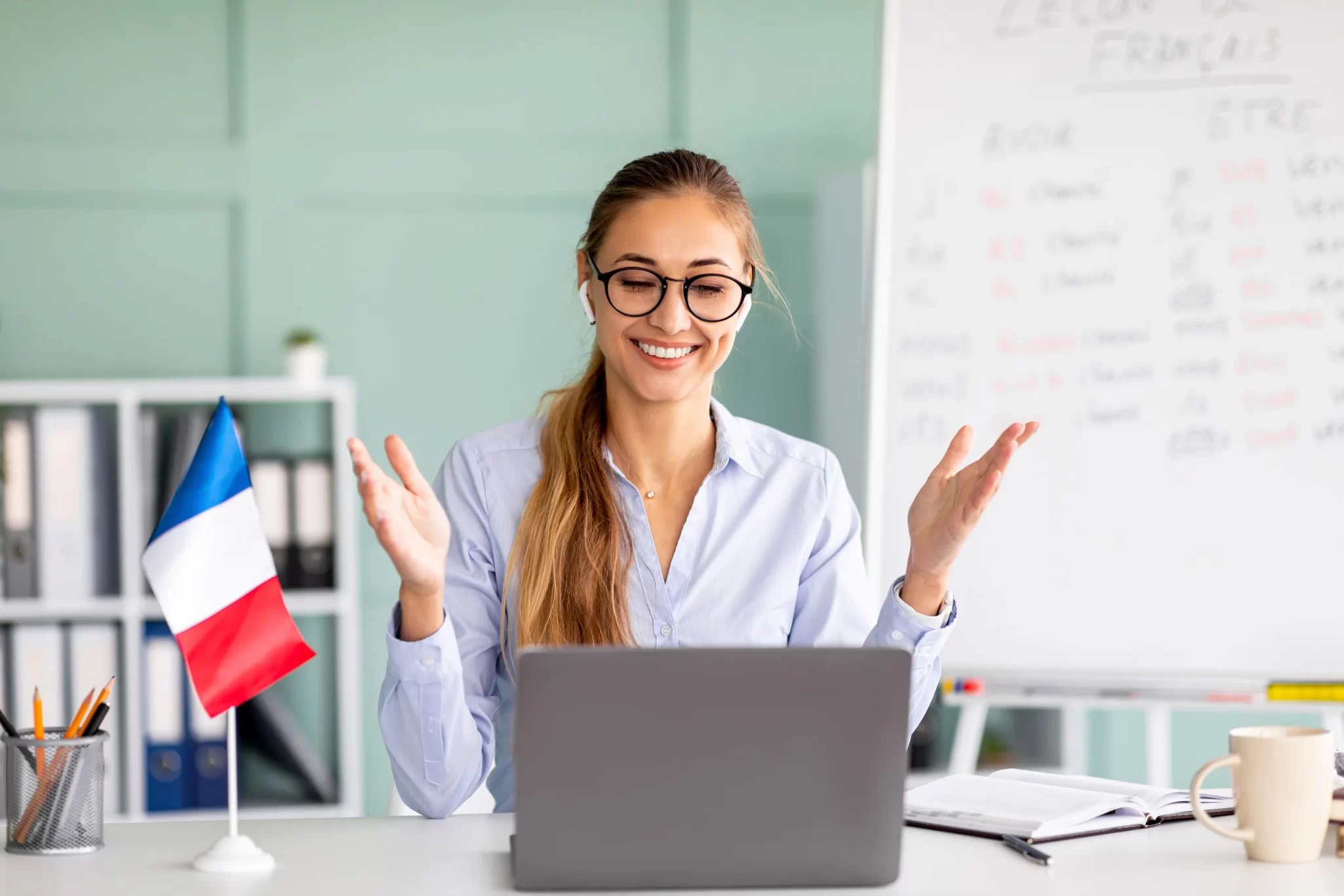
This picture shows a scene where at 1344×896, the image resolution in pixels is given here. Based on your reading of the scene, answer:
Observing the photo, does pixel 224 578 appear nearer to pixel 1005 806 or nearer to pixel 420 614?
pixel 420 614

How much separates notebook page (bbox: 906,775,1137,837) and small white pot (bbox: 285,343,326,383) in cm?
181

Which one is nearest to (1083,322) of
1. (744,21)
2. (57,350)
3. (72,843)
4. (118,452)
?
(744,21)

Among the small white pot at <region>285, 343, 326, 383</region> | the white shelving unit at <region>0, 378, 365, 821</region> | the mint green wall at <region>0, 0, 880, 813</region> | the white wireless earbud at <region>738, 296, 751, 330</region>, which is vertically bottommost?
the white shelving unit at <region>0, 378, 365, 821</region>

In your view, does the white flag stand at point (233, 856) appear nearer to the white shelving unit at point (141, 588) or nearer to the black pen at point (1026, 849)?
the black pen at point (1026, 849)

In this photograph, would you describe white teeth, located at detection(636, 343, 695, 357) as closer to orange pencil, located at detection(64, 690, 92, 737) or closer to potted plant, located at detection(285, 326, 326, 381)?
orange pencil, located at detection(64, 690, 92, 737)

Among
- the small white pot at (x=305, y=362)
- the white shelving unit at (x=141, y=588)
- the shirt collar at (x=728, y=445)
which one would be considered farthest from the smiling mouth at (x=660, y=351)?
the small white pot at (x=305, y=362)

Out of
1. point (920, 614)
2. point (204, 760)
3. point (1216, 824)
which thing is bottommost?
point (204, 760)

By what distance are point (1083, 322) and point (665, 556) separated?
96 cm

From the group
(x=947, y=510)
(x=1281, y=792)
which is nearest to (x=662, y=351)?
(x=947, y=510)

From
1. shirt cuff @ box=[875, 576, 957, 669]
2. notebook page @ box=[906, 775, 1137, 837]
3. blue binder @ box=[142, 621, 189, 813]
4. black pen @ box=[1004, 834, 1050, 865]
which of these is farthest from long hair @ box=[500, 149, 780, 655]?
blue binder @ box=[142, 621, 189, 813]

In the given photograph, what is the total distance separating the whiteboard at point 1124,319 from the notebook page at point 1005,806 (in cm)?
96

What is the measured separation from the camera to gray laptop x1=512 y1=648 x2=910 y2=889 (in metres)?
0.93

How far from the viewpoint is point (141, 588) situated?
2617 millimetres

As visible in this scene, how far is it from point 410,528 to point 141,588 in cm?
167
